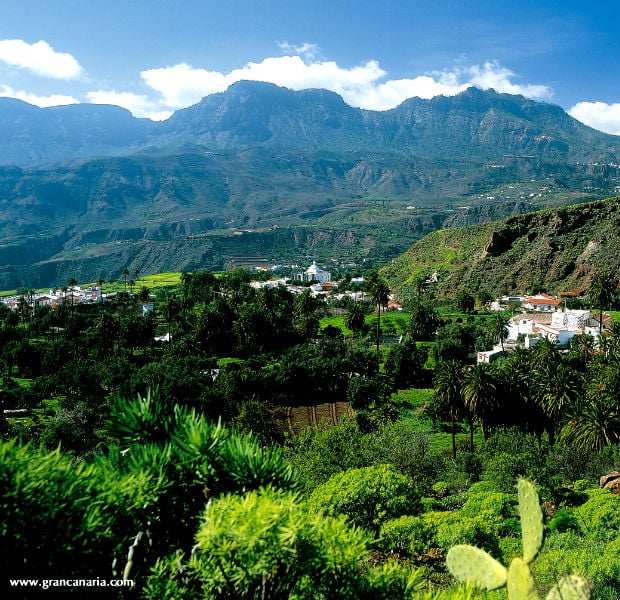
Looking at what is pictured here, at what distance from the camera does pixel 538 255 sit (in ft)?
337

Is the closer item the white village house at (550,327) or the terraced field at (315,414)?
the terraced field at (315,414)

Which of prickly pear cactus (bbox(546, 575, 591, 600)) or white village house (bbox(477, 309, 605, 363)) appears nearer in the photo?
prickly pear cactus (bbox(546, 575, 591, 600))

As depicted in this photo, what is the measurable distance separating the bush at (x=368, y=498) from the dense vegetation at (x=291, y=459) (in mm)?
65

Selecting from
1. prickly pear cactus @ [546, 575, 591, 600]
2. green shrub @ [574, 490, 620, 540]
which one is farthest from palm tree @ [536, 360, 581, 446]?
prickly pear cactus @ [546, 575, 591, 600]

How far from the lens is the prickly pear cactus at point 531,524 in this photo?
5973 millimetres

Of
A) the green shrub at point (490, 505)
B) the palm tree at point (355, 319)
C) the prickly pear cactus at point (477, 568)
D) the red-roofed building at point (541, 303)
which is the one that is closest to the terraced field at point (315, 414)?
the palm tree at point (355, 319)

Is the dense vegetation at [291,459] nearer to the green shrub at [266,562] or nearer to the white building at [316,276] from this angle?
the green shrub at [266,562]

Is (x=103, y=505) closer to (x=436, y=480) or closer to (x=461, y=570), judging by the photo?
(x=461, y=570)

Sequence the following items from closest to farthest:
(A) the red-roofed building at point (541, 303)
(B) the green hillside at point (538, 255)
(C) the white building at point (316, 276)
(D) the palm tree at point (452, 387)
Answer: (D) the palm tree at point (452, 387) → (A) the red-roofed building at point (541, 303) → (B) the green hillside at point (538, 255) → (C) the white building at point (316, 276)

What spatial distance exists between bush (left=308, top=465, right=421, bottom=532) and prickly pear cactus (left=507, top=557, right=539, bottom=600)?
32.4 feet

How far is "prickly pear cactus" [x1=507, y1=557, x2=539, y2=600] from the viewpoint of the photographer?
5645 millimetres

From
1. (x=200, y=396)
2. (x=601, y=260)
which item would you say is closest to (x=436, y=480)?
(x=200, y=396)

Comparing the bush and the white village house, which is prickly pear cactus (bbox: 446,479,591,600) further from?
the white village house

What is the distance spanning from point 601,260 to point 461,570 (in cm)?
10044
